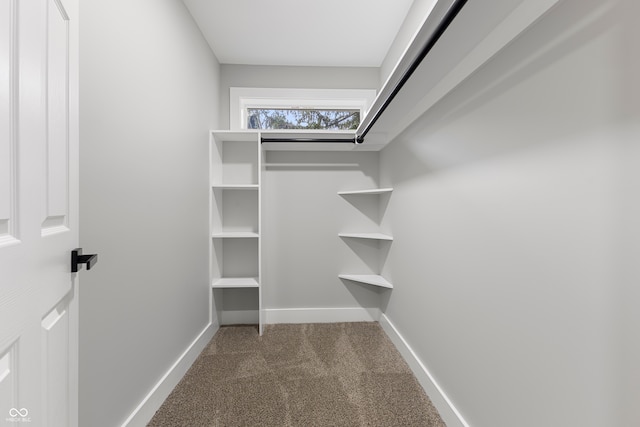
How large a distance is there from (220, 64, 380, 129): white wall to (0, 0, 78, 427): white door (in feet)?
6.02

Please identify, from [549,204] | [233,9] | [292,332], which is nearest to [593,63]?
[549,204]

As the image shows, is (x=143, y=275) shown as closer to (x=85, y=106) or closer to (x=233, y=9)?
(x=85, y=106)

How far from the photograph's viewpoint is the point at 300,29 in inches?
82.8

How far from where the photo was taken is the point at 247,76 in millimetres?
2617

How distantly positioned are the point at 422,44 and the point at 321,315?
2318mm

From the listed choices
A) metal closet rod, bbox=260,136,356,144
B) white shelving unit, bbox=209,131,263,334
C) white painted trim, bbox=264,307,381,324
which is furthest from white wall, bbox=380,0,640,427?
white shelving unit, bbox=209,131,263,334

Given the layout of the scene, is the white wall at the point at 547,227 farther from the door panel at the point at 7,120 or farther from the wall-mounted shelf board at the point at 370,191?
the door panel at the point at 7,120

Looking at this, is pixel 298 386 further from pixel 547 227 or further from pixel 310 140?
pixel 310 140

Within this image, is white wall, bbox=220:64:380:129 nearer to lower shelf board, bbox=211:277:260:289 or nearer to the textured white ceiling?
the textured white ceiling

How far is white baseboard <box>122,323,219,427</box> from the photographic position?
4.43ft

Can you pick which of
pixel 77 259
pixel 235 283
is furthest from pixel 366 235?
pixel 77 259

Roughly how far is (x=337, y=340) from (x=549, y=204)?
1.87 meters

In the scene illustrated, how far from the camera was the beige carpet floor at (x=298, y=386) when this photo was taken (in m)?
1.47

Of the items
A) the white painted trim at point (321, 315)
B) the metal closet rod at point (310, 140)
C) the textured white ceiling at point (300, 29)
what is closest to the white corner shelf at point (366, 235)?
the white painted trim at point (321, 315)
